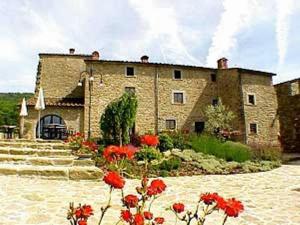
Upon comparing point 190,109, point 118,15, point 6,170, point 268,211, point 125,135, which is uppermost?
point 118,15

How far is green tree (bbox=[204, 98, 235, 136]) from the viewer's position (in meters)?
23.8

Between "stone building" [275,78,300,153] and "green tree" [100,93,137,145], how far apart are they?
17398mm

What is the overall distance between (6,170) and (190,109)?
1945 centimetres

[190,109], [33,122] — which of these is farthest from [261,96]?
[33,122]

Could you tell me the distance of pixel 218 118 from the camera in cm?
2391

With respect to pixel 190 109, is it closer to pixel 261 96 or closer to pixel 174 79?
pixel 174 79

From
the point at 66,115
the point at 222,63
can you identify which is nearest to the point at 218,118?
the point at 222,63

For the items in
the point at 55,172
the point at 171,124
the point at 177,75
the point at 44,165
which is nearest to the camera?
the point at 55,172

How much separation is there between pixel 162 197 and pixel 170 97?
19271 mm

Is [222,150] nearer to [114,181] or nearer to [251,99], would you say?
[114,181]

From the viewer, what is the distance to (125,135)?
46.6 ft

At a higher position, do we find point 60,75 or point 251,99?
point 60,75

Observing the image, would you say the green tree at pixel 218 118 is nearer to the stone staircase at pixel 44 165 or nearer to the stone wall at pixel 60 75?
the stone wall at pixel 60 75

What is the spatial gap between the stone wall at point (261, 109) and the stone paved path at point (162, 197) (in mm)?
16278
